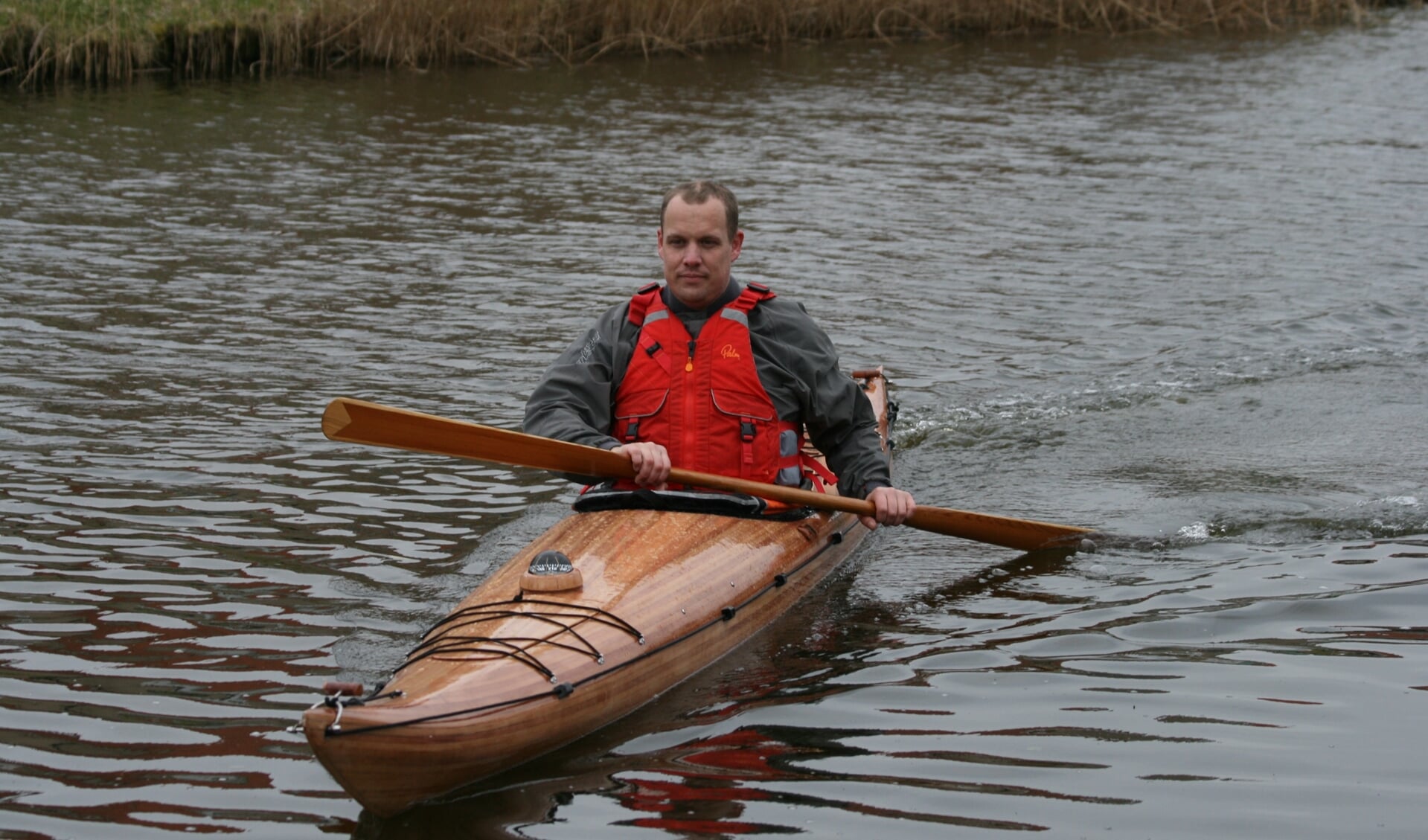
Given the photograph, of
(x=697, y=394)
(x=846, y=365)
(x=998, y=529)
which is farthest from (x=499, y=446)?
(x=846, y=365)

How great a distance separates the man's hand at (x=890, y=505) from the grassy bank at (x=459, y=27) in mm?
13255

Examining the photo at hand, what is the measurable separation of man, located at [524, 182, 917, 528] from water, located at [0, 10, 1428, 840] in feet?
2.11

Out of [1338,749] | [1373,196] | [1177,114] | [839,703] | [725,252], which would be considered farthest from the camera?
[1177,114]

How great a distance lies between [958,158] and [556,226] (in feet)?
13.9

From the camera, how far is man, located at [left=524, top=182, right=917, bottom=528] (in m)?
5.10

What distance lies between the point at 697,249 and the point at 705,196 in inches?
7.1

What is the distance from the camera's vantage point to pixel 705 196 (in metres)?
5.04

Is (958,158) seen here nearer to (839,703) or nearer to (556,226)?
(556,226)

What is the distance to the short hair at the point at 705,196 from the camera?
5039mm

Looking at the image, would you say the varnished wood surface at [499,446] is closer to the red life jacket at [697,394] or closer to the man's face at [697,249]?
the red life jacket at [697,394]

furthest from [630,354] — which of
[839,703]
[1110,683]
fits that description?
[1110,683]

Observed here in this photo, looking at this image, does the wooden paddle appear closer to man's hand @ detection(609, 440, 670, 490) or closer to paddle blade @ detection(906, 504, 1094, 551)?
man's hand @ detection(609, 440, 670, 490)

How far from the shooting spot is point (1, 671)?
446 centimetres

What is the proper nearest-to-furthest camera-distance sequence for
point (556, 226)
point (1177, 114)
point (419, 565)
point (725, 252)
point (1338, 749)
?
point (1338, 749) < point (725, 252) < point (419, 565) < point (556, 226) < point (1177, 114)
